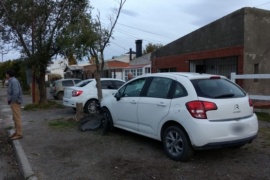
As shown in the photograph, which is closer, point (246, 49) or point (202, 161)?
point (202, 161)

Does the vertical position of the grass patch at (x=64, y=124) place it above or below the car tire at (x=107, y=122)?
below

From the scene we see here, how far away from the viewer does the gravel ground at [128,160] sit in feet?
18.6

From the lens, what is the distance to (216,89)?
6.34m

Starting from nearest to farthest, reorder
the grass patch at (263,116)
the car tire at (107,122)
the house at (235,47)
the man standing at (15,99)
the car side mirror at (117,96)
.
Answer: the car side mirror at (117,96), the car tire at (107,122), the man standing at (15,99), the grass patch at (263,116), the house at (235,47)

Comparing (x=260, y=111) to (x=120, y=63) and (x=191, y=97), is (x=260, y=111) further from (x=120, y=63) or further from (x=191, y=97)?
(x=120, y=63)

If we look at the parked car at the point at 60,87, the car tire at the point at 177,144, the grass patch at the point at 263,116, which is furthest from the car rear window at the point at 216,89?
the parked car at the point at 60,87

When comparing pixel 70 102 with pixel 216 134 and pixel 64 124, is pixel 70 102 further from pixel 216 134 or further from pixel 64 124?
pixel 216 134

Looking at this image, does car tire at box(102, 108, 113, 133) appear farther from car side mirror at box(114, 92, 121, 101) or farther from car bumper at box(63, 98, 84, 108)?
car bumper at box(63, 98, 84, 108)

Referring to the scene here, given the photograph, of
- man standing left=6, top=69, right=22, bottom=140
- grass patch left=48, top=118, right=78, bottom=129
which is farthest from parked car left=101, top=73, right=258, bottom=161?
grass patch left=48, top=118, right=78, bottom=129

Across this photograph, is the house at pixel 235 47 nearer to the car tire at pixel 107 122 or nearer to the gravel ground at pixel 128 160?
the gravel ground at pixel 128 160

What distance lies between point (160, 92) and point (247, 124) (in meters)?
1.74

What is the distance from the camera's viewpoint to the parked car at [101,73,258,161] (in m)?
5.90

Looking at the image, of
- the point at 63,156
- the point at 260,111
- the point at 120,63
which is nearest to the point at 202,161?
the point at 63,156

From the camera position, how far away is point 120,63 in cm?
4497
